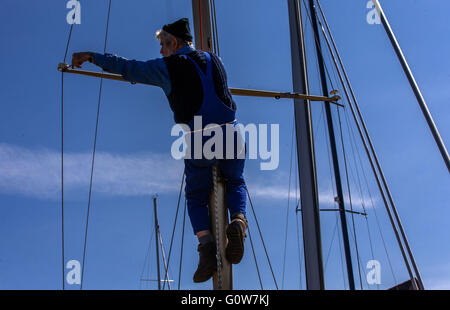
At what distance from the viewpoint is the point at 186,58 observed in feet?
8.25

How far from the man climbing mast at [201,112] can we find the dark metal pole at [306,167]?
359 centimetres

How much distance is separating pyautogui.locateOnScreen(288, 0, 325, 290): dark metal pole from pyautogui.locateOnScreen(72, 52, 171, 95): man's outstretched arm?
406 cm

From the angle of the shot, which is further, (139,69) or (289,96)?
(289,96)

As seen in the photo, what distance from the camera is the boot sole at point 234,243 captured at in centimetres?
230

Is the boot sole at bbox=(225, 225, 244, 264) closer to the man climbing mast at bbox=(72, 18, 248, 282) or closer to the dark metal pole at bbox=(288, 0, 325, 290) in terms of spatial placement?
the man climbing mast at bbox=(72, 18, 248, 282)

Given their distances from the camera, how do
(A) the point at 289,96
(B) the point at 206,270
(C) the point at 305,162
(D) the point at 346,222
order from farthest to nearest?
(D) the point at 346,222, (C) the point at 305,162, (A) the point at 289,96, (B) the point at 206,270

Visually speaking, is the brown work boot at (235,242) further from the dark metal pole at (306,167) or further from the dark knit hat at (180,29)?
the dark metal pole at (306,167)

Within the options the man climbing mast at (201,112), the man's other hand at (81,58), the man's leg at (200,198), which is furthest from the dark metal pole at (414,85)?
the man's other hand at (81,58)

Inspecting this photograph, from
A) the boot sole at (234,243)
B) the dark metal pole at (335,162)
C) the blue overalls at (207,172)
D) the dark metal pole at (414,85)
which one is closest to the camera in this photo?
the boot sole at (234,243)

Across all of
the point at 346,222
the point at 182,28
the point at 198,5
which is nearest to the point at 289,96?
the point at 198,5
